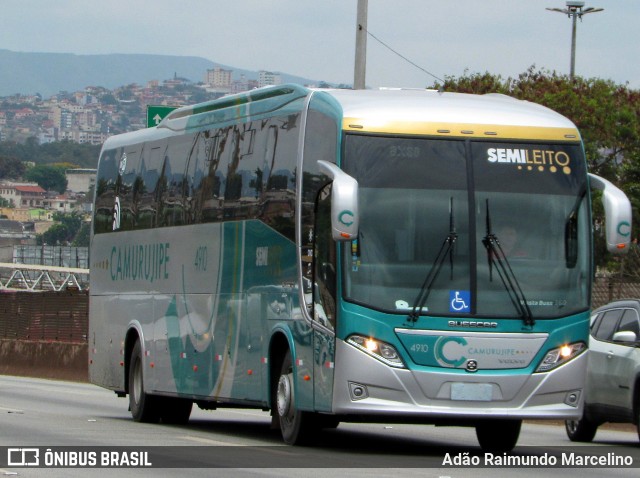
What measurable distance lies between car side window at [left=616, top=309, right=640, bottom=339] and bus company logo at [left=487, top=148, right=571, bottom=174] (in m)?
3.86

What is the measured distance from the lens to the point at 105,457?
15273mm

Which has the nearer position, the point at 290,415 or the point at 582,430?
the point at 290,415

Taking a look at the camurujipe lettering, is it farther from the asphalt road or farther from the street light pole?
the street light pole

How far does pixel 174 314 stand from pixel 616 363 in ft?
18.7

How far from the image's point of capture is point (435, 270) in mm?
15297

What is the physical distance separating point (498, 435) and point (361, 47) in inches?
476

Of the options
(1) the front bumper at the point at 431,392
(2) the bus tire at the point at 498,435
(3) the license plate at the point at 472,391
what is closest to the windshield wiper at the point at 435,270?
(1) the front bumper at the point at 431,392

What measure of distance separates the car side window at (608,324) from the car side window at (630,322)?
0.40 feet

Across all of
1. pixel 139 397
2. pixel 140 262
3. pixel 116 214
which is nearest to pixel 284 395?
pixel 139 397

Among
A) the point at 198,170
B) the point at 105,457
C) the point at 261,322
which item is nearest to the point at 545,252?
the point at 261,322

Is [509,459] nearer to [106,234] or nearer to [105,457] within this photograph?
[105,457]

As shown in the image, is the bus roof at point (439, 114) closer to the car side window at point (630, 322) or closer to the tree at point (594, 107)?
the car side window at point (630, 322)

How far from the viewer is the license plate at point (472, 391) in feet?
49.9

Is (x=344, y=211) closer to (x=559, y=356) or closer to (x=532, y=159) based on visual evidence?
(x=532, y=159)
